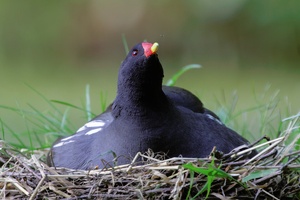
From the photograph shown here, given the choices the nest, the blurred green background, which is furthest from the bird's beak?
the blurred green background

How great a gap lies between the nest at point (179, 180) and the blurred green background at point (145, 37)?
6.39 meters

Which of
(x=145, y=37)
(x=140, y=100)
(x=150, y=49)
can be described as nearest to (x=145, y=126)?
(x=140, y=100)

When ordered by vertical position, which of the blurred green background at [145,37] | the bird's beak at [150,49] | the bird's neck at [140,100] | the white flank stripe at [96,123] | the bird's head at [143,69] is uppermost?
the bird's beak at [150,49]

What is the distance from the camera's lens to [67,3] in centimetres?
1202

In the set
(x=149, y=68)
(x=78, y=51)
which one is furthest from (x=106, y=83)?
(x=149, y=68)

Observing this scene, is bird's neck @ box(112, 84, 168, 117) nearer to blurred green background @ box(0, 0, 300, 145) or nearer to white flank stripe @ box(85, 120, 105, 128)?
white flank stripe @ box(85, 120, 105, 128)

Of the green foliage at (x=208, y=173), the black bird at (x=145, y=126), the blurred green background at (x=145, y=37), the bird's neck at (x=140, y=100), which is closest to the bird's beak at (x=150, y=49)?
the black bird at (x=145, y=126)

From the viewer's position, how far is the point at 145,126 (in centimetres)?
403

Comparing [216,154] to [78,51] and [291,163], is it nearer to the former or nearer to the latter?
[291,163]

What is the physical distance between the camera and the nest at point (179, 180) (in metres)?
3.60

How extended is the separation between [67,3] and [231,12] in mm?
2492

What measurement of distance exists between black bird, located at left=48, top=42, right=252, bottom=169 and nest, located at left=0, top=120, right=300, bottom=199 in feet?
0.70

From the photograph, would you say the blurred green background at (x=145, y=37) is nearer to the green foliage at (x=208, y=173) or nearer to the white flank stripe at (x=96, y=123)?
the white flank stripe at (x=96, y=123)

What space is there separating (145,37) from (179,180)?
7.68m
